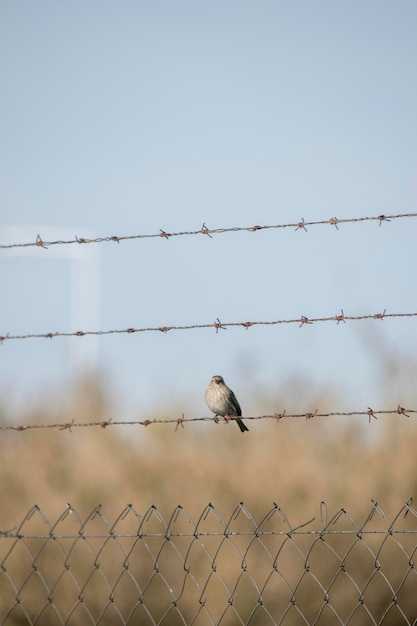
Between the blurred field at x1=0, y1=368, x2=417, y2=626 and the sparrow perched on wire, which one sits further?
the blurred field at x1=0, y1=368, x2=417, y2=626

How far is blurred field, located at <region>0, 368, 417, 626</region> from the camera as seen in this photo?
37.4ft

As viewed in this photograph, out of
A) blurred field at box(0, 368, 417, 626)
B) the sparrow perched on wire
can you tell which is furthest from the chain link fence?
the sparrow perched on wire

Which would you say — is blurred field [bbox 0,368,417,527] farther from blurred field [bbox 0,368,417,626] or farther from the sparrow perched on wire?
the sparrow perched on wire

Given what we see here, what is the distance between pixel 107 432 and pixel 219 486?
177 cm

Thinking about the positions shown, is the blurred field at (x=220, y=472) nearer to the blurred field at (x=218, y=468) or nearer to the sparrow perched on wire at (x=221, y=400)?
the blurred field at (x=218, y=468)

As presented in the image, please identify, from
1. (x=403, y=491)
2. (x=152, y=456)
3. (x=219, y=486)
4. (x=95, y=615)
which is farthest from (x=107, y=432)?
(x=403, y=491)

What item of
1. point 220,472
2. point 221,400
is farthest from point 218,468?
point 221,400

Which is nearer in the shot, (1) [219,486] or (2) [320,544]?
(2) [320,544]

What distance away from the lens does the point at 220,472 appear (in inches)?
466

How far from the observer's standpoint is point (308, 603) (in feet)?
34.9

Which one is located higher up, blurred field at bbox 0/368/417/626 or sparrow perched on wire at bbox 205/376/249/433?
sparrow perched on wire at bbox 205/376/249/433

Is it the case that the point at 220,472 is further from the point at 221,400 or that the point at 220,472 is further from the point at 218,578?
the point at 221,400

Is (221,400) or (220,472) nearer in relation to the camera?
(221,400)

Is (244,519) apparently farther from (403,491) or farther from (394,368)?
(394,368)
